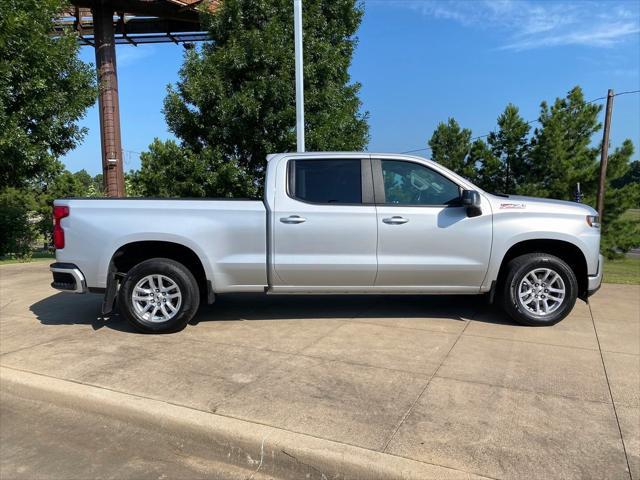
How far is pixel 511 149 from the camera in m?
22.2

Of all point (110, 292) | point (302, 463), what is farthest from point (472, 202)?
point (110, 292)

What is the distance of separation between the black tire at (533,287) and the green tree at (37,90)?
951cm

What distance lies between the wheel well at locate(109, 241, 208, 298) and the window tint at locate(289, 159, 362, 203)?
52.2 inches

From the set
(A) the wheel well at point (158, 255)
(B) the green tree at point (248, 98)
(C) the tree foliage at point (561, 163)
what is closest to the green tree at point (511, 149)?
(C) the tree foliage at point (561, 163)

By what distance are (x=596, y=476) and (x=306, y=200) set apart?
355 centimetres

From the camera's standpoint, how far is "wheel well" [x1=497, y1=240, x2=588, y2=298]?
5602 mm

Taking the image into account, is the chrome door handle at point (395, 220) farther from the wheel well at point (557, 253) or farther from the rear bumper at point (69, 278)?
the rear bumper at point (69, 278)

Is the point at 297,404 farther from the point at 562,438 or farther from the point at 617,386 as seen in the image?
the point at 617,386

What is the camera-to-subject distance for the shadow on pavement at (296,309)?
6.02 m

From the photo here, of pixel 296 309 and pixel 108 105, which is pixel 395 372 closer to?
pixel 296 309

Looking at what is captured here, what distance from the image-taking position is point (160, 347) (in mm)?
4977

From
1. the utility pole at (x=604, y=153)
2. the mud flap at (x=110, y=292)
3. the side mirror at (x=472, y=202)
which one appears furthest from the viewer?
the utility pole at (x=604, y=153)

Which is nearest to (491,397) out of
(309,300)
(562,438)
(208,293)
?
(562,438)

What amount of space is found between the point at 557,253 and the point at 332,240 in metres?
2.58
